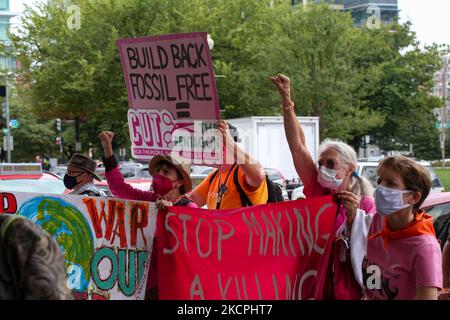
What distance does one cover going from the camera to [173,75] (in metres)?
6.44

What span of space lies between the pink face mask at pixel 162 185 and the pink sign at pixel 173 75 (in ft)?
2.04

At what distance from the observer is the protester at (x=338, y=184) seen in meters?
4.77

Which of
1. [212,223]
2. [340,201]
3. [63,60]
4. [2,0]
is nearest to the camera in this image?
[340,201]

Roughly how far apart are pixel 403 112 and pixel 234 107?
967 inches

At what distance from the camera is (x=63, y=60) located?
125 ft

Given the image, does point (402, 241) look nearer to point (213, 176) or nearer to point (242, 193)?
point (242, 193)

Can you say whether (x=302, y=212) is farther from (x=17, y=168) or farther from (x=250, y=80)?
(x=250, y=80)

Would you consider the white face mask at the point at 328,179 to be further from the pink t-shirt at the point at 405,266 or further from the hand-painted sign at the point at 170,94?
the hand-painted sign at the point at 170,94

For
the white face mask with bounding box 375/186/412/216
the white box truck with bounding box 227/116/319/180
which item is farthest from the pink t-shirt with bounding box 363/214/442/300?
the white box truck with bounding box 227/116/319/180

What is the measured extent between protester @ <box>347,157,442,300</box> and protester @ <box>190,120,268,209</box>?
146 cm

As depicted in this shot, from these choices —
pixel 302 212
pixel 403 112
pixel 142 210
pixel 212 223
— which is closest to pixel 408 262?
pixel 302 212

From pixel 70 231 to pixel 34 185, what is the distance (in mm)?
5563

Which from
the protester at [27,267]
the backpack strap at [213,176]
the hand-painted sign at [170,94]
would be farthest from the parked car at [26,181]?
the protester at [27,267]
